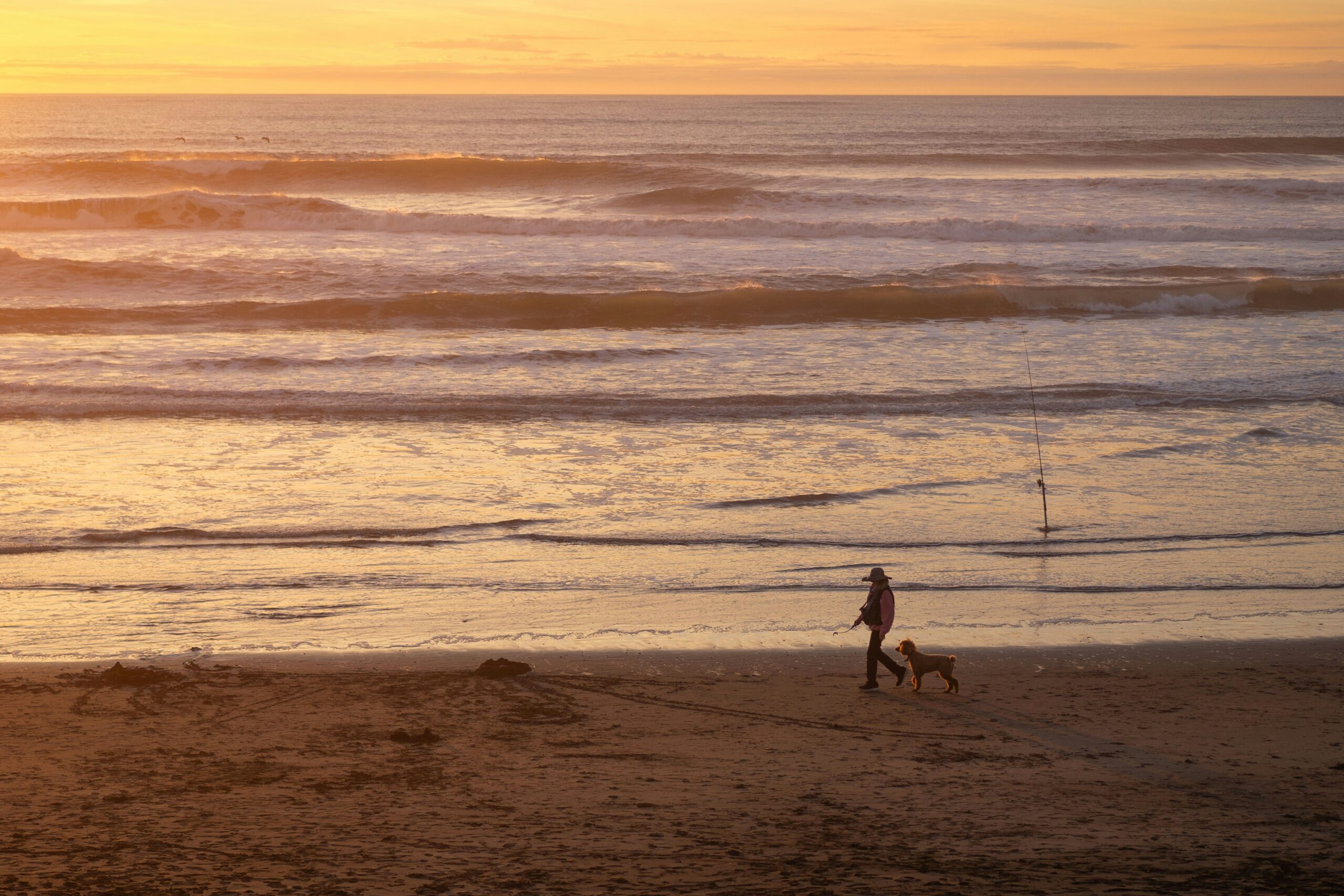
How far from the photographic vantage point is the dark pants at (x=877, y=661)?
7215mm

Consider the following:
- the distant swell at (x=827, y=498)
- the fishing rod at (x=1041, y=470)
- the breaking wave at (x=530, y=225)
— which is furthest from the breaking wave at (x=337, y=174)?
the distant swell at (x=827, y=498)

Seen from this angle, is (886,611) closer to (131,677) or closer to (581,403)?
(131,677)

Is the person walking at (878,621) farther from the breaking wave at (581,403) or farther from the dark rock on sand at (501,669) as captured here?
the breaking wave at (581,403)

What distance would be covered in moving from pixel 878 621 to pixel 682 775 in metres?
1.91

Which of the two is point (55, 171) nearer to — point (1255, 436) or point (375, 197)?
point (375, 197)

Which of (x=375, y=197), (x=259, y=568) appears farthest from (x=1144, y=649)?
(x=375, y=197)

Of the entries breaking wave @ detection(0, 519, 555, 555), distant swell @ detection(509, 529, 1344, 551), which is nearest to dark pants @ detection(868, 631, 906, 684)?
distant swell @ detection(509, 529, 1344, 551)

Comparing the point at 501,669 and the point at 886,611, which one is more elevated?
the point at 886,611

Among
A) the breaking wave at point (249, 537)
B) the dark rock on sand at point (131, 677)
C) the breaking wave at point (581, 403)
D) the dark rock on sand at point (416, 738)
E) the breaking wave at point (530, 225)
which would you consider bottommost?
the dark rock on sand at point (416, 738)

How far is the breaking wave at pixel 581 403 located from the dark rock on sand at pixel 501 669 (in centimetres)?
765

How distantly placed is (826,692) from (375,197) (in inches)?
1418

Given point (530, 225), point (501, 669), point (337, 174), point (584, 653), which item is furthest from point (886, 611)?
point (337, 174)

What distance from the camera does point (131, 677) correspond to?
703cm

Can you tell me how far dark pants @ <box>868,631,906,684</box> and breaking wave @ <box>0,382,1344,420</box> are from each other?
774 centimetres
